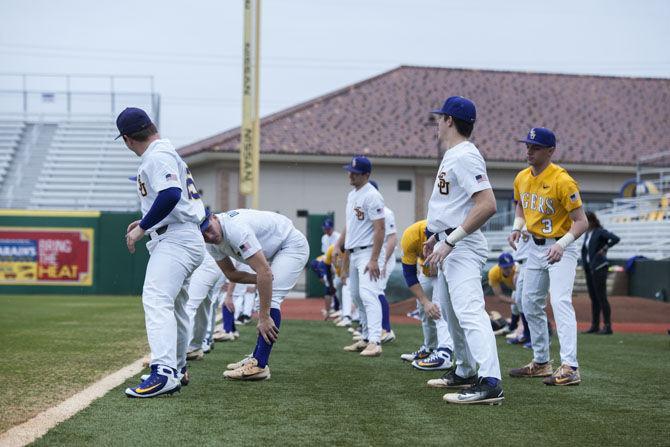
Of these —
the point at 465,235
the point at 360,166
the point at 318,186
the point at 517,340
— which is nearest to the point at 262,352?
the point at 465,235

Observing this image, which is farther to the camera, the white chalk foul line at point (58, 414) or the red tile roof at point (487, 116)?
the red tile roof at point (487, 116)

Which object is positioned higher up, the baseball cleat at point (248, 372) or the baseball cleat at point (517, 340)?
the baseball cleat at point (248, 372)

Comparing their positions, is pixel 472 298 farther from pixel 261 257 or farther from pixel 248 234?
pixel 248 234

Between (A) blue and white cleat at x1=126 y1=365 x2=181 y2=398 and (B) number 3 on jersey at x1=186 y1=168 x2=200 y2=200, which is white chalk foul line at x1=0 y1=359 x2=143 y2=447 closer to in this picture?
(A) blue and white cleat at x1=126 y1=365 x2=181 y2=398

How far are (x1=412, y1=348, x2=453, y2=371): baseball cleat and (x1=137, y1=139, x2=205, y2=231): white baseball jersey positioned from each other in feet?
9.66

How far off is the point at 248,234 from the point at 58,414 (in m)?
2.02

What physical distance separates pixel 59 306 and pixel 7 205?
42.3 feet

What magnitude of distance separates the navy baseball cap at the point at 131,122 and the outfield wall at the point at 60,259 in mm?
19364

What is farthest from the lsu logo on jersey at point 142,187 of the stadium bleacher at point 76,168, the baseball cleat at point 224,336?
the stadium bleacher at point 76,168

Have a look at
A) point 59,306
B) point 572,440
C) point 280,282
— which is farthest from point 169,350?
point 59,306

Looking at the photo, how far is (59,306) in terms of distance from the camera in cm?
1923

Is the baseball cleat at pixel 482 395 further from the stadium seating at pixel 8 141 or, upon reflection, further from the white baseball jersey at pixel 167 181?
the stadium seating at pixel 8 141

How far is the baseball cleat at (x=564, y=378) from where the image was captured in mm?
7395

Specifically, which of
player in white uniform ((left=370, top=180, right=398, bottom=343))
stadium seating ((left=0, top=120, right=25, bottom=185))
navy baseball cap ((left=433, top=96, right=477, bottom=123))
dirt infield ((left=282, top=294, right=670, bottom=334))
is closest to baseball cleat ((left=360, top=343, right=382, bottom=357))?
player in white uniform ((left=370, top=180, right=398, bottom=343))
